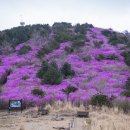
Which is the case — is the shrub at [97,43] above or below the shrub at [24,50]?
above

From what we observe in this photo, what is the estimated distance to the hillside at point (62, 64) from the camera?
28547mm

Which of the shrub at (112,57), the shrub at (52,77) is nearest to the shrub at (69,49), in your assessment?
the shrub at (112,57)

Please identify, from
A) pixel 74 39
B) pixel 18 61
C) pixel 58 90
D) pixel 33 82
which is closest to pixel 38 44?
pixel 74 39

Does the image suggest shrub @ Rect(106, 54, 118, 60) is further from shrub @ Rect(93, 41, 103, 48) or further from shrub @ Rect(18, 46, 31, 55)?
shrub @ Rect(18, 46, 31, 55)

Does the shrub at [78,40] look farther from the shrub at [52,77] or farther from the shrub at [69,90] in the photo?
the shrub at [69,90]

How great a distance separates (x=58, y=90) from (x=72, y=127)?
11.9 m

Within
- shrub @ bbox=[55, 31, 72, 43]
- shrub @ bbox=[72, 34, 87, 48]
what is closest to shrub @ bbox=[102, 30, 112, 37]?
shrub @ bbox=[72, 34, 87, 48]

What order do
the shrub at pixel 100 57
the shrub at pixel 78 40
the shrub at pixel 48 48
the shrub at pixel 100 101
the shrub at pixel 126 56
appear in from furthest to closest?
1. the shrub at pixel 78 40
2. the shrub at pixel 48 48
3. the shrub at pixel 100 57
4. the shrub at pixel 126 56
5. the shrub at pixel 100 101

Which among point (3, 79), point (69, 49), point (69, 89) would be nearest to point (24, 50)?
point (69, 49)

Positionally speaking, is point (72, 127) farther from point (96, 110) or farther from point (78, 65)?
point (78, 65)

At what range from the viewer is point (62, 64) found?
37625 mm

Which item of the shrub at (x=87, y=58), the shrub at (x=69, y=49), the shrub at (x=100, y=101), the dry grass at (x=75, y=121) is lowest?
the dry grass at (x=75, y=121)

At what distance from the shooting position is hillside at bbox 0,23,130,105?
28.5 meters

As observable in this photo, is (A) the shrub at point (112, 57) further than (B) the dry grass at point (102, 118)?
Yes
